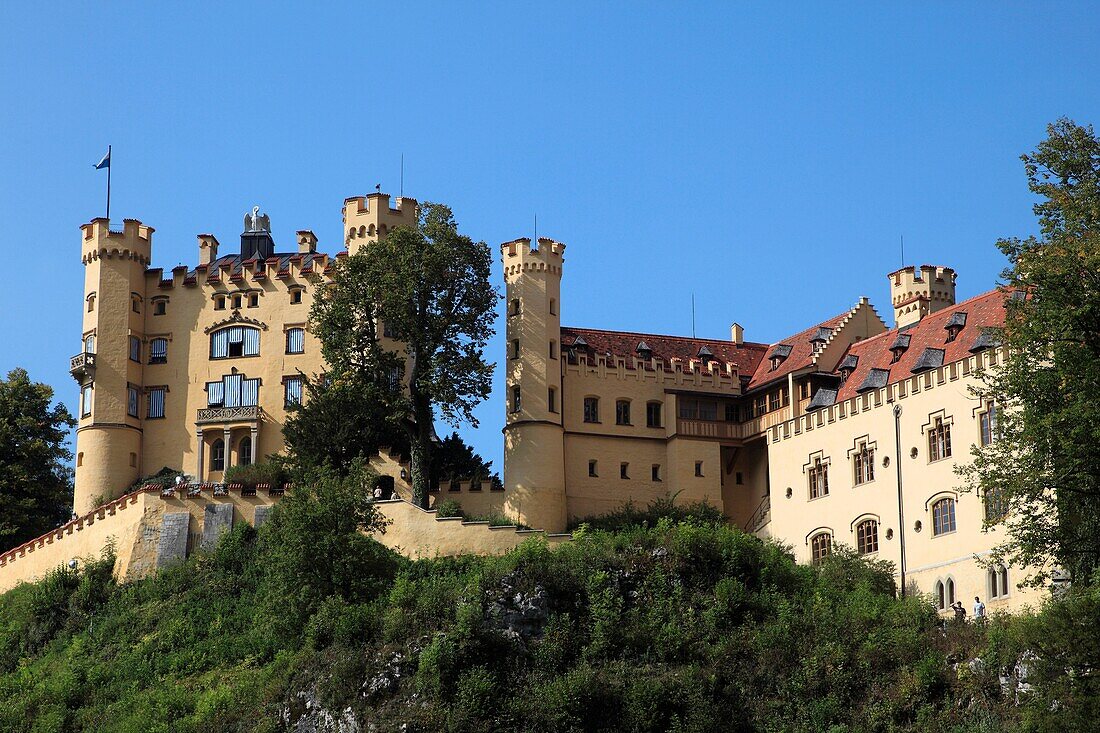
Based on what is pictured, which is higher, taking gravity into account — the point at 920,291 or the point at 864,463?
the point at 920,291

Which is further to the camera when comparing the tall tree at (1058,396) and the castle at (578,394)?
the castle at (578,394)

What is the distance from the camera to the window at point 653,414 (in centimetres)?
8712

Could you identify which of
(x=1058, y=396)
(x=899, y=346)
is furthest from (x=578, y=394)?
(x=1058, y=396)

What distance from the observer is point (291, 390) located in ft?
291

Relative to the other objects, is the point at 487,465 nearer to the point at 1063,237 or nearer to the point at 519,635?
the point at 519,635

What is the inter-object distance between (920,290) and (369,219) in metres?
25.1

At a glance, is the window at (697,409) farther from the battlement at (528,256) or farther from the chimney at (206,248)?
the chimney at (206,248)

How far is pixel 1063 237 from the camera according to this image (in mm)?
57406

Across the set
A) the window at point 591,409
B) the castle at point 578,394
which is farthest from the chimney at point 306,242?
the window at point 591,409

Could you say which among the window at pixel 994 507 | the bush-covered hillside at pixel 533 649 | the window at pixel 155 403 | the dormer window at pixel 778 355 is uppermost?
the dormer window at pixel 778 355

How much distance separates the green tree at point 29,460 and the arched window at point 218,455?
7.23 metres

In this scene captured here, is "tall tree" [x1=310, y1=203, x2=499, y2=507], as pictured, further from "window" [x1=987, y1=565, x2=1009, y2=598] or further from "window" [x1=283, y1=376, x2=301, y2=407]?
"window" [x1=987, y1=565, x2=1009, y2=598]

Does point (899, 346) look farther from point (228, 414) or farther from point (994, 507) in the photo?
point (228, 414)

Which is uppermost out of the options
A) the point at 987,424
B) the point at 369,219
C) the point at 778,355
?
the point at 369,219
